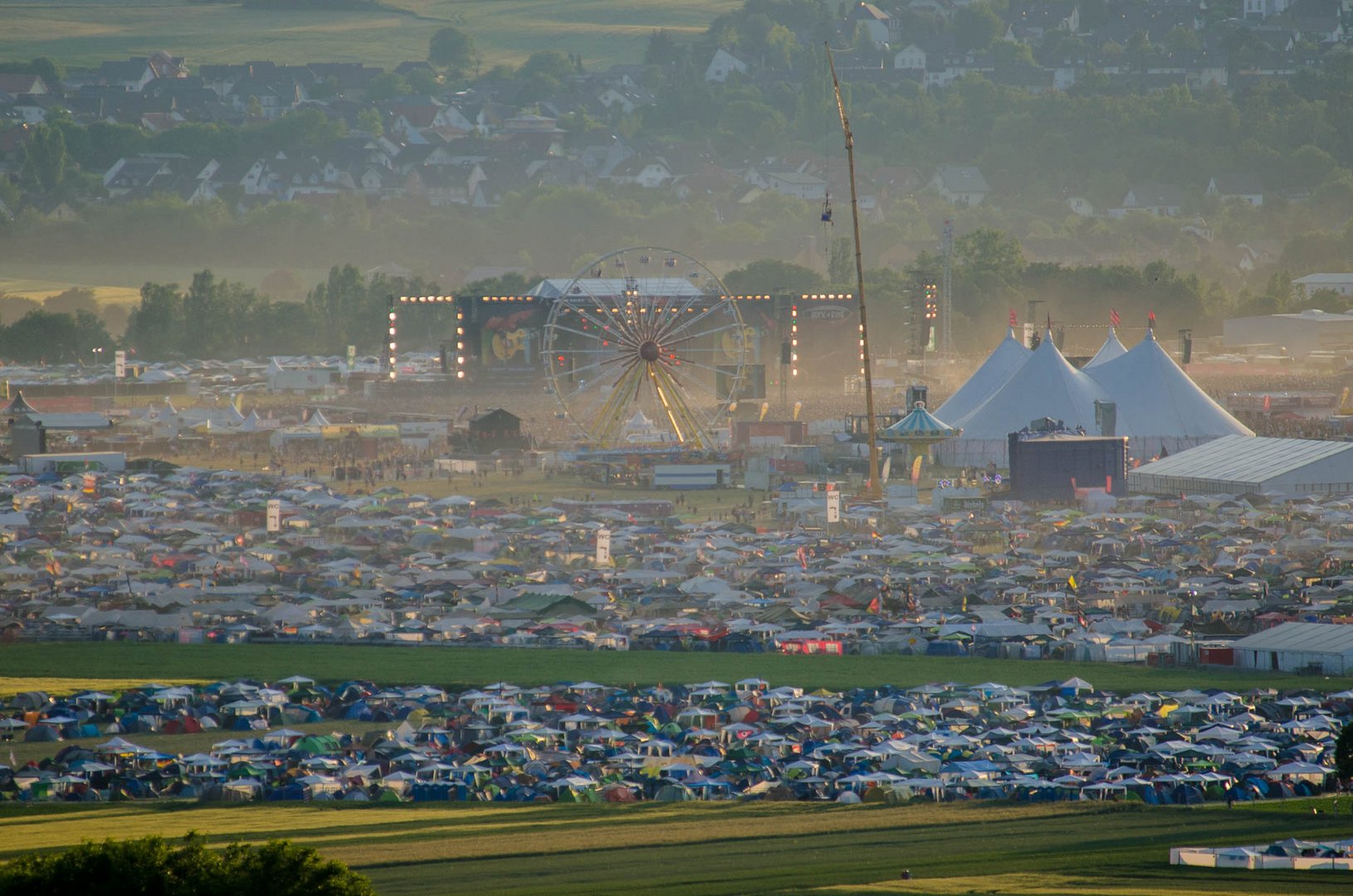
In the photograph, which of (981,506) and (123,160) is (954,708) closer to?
(981,506)

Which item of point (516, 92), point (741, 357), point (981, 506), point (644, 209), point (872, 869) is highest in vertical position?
point (516, 92)

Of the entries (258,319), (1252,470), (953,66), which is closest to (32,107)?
(258,319)

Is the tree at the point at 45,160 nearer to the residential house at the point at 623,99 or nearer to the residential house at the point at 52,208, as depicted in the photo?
the residential house at the point at 52,208

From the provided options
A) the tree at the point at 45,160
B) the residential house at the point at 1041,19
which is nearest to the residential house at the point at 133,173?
the tree at the point at 45,160

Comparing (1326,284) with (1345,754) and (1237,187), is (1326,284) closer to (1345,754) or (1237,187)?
(1237,187)

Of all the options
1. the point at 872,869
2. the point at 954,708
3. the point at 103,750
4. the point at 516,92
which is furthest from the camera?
Answer: the point at 516,92

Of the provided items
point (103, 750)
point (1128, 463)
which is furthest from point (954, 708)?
point (1128, 463)

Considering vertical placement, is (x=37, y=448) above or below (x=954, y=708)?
above

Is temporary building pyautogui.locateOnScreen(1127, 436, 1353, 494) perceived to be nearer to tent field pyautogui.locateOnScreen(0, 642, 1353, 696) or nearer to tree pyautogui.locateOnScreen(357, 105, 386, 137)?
tent field pyautogui.locateOnScreen(0, 642, 1353, 696)
